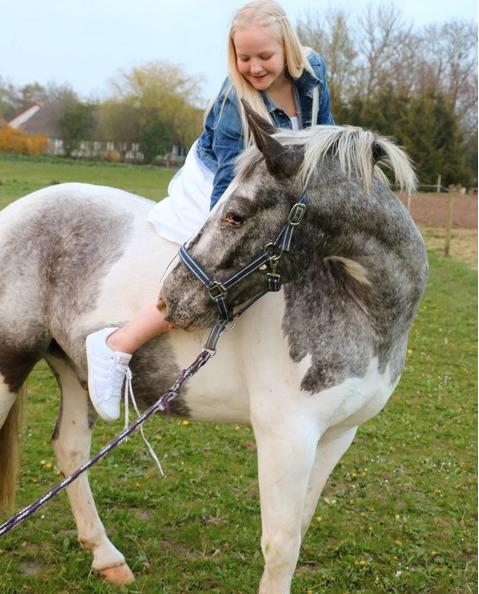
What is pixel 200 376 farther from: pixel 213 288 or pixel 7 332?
pixel 7 332

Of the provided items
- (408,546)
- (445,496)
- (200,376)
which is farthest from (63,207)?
(445,496)

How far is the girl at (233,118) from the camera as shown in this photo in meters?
2.51

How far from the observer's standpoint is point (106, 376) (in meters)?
2.62

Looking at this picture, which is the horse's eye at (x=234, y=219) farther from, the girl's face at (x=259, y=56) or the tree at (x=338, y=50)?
the tree at (x=338, y=50)

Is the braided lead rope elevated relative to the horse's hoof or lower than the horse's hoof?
elevated

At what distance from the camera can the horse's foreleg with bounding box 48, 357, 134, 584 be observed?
3.41m

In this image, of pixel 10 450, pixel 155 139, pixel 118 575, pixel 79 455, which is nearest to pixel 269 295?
pixel 79 455

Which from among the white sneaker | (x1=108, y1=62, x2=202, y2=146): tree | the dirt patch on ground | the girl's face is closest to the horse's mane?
the girl's face

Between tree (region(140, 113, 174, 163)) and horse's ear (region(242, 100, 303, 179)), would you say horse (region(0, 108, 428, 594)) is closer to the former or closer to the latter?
horse's ear (region(242, 100, 303, 179))

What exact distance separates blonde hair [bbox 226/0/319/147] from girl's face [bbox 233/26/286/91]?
2 centimetres

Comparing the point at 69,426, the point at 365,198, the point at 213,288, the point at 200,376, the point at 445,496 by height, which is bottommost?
the point at 445,496

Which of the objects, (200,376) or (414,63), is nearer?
(200,376)

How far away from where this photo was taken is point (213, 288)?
222 centimetres

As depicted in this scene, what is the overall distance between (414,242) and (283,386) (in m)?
0.72
